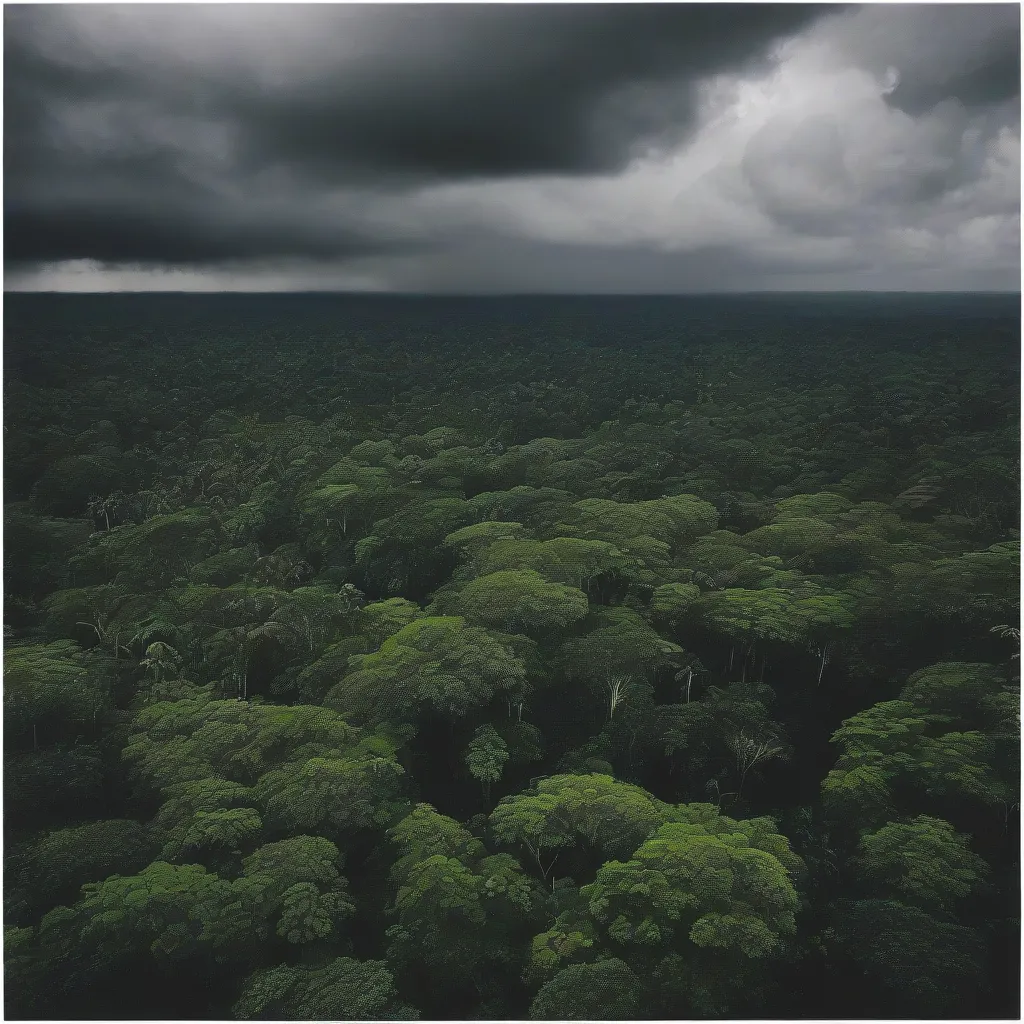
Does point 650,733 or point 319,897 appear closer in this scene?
point 319,897

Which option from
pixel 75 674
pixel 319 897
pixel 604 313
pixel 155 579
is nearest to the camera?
pixel 319 897

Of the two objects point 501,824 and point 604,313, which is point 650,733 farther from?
point 604,313

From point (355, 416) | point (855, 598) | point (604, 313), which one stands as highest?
point (604, 313)

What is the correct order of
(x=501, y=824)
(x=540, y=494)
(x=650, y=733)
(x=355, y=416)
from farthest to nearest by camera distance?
1. (x=355, y=416)
2. (x=540, y=494)
3. (x=650, y=733)
4. (x=501, y=824)

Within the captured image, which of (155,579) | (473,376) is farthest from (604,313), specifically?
(155,579)

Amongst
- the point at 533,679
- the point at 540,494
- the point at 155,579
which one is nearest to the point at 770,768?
the point at 533,679

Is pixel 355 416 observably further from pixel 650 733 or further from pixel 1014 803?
pixel 1014 803

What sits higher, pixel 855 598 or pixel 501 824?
pixel 855 598
